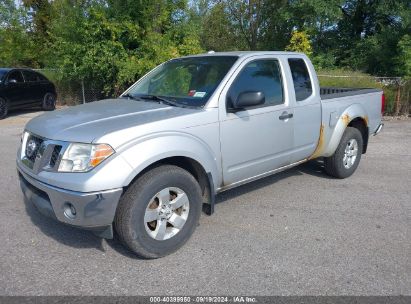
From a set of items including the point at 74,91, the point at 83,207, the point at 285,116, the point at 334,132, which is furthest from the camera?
the point at 74,91

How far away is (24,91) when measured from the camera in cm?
1322

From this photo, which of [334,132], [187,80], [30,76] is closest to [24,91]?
[30,76]

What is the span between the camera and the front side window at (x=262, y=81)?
416 cm

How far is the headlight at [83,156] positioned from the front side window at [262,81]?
144cm

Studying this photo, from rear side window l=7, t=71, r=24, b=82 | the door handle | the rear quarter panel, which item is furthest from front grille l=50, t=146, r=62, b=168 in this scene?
rear side window l=7, t=71, r=24, b=82

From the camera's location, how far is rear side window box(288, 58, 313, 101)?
491cm

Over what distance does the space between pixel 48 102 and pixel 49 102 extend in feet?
0.17

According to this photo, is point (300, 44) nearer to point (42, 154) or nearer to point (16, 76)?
point (16, 76)

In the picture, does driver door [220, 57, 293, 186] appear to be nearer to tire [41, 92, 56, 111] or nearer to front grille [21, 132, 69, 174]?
front grille [21, 132, 69, 174]

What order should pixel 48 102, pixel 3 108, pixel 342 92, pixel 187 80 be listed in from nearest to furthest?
1. pixel 187 80
2. pixel 342 92
3. pixel 3 108
4. pixel 48 102

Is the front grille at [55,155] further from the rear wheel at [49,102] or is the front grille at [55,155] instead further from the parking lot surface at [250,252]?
the rear wheel at [49,102]

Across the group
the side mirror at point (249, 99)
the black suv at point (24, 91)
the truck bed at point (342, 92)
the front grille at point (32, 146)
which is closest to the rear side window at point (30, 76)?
the black suv at point (24, 91)

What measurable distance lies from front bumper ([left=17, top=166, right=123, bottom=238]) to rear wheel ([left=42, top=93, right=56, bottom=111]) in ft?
39.4

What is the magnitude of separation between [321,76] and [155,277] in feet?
37.2
